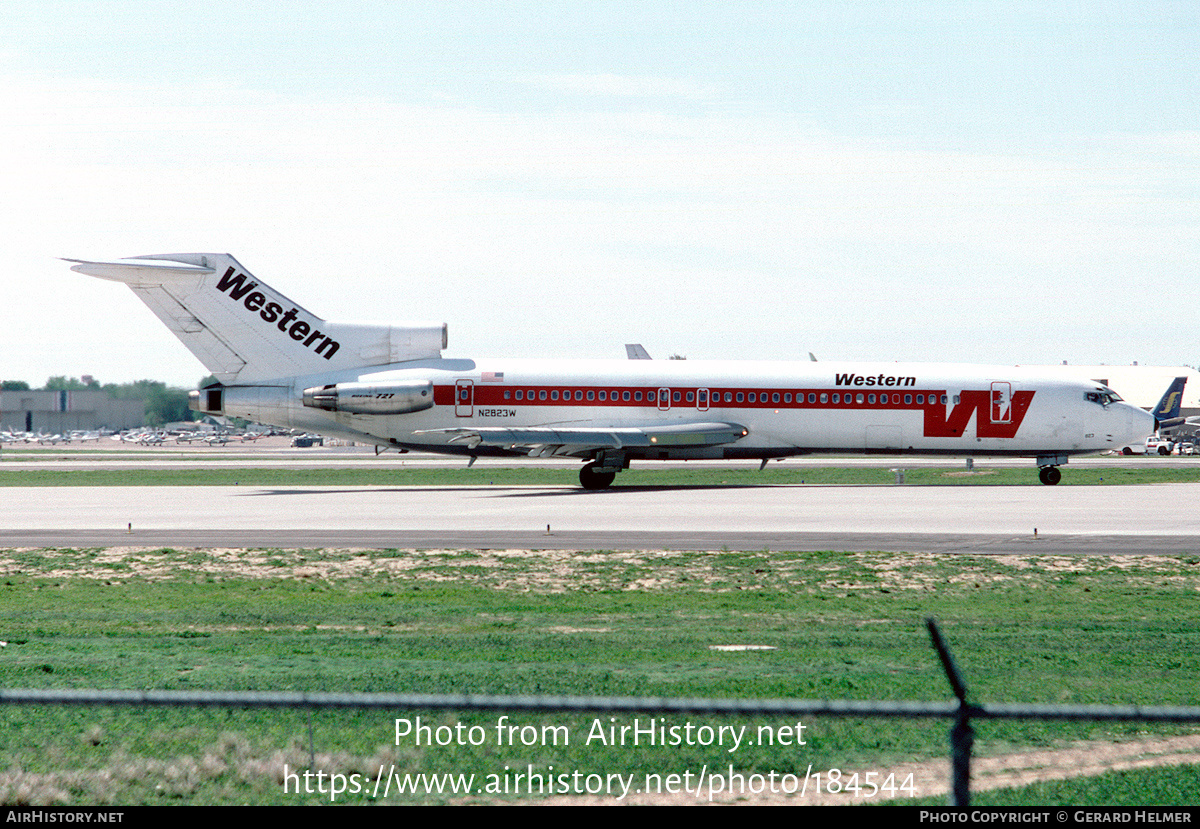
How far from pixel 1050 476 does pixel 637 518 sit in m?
20.2

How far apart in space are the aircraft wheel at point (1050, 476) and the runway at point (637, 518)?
5.20ft

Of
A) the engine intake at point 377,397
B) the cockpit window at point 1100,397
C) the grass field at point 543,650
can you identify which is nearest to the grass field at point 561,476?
the cockpit window at point 1100,397

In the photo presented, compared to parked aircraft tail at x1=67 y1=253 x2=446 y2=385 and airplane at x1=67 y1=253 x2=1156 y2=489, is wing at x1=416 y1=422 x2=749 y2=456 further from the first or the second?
parked aircraft tail at x1=67 y1=253 x2=446 y2=385

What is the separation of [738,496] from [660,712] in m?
31.0

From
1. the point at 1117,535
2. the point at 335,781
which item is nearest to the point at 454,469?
the point at 1117,535

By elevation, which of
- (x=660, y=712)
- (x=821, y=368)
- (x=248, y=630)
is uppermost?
(x=821, y=368)

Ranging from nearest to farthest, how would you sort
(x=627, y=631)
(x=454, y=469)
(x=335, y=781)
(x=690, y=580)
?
(x=335, y=781) → (x=627, y=631) → (x=690, y=580) → (x=454, y=469)

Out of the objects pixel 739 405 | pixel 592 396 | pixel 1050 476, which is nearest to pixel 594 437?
pixel 592 396

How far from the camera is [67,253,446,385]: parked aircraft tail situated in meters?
41.9

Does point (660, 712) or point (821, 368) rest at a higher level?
point (821, 368)

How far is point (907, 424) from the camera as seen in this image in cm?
4209

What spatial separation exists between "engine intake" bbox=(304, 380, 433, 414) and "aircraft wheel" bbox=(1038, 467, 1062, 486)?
73.4 feet

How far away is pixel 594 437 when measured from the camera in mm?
39875
